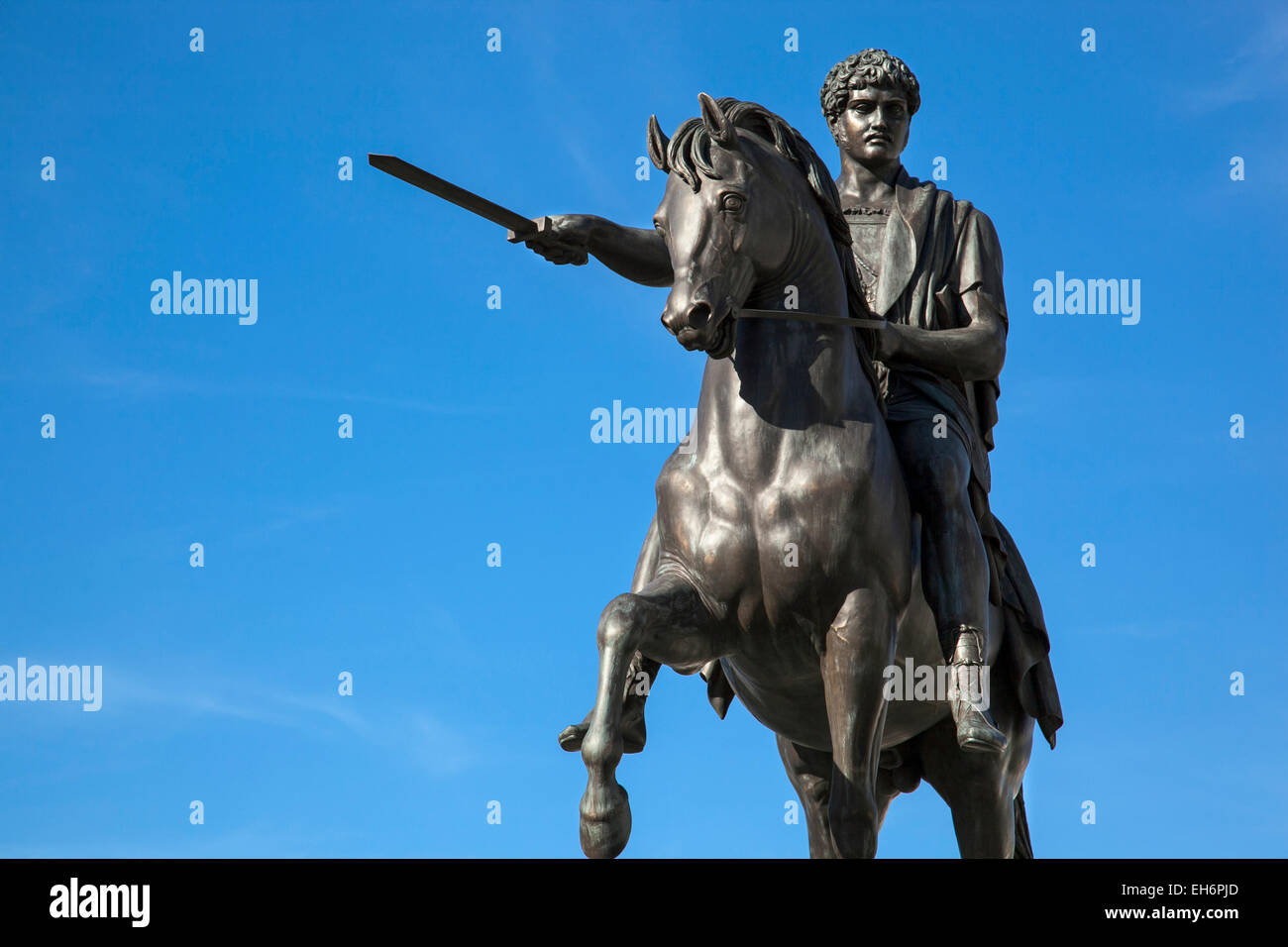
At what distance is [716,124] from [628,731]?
12.0 feet

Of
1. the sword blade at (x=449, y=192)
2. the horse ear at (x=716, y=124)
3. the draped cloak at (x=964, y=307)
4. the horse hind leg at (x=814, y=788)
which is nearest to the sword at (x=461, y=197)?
the sword blade at (x=449, y=192)

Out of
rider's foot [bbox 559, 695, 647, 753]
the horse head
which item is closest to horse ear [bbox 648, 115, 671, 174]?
the horse head

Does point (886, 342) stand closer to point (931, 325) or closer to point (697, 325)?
point (931, 325)

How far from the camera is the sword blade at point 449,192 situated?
11805mm

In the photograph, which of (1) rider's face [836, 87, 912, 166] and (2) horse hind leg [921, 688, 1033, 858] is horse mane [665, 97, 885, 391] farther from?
(2) horse hind leg [921, 688, 1033, 858]

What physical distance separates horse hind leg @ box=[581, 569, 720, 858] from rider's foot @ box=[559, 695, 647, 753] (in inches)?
16.1

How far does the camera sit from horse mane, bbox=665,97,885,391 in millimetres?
12141

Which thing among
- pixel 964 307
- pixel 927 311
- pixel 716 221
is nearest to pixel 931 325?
pixel 927 311

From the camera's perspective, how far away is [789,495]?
12.3 meters

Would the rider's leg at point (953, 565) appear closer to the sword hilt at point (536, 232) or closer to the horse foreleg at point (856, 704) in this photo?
the horse foreleg at point (856, 704)
